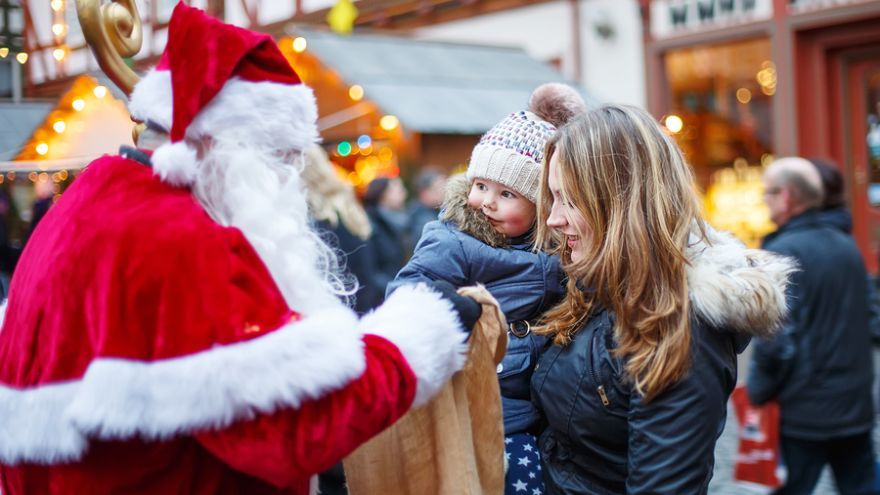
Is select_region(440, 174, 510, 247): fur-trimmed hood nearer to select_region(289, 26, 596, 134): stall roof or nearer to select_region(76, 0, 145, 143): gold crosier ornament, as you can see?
select_region(76, 0, 145, 143): gold crosier ornament

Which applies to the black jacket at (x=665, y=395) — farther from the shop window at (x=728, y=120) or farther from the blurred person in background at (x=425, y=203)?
the shop window at (x=728, y=120)

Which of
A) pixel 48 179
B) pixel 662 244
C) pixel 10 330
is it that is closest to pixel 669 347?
pixel 662 244

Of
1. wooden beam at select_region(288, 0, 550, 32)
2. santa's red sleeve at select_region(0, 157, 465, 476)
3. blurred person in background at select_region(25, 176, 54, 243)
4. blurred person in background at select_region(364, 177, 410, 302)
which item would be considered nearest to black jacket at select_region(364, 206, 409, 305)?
blurred person in background at select_region(364, 177, 410, 302)

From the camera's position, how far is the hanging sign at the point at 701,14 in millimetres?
10219

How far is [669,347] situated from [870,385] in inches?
116

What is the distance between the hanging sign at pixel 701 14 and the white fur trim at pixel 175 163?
9.24 metres

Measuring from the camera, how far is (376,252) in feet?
22.1

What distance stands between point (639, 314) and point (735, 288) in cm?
20

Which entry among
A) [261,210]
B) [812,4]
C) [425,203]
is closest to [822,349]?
[261,210]

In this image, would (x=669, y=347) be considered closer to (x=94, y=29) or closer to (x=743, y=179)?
(x=94, y=29)

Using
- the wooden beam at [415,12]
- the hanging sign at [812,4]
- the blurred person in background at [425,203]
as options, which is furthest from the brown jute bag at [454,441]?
the wooden beam at [415,12]

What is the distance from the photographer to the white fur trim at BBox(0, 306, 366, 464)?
181 centimetres

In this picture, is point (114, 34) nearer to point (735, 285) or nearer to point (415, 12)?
point (735, 285)

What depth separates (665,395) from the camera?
6.53 feet
